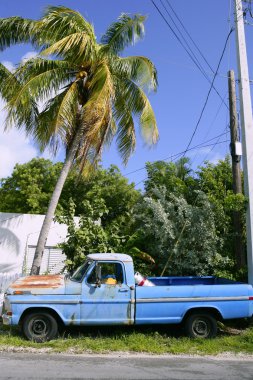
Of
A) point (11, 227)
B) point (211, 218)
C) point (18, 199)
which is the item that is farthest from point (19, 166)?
point (211, 218)

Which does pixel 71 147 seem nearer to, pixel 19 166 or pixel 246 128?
pixel 246 128

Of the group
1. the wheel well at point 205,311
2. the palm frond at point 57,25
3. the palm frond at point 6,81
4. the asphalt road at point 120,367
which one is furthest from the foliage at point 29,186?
the asphalt road at point 120,367

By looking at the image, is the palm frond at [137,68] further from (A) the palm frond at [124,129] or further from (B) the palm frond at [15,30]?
(B) the palm frond at [15,30]

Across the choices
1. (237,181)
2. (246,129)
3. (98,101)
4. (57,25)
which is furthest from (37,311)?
(57,25)

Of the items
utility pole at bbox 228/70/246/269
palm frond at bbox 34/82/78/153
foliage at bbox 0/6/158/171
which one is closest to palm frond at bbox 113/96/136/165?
foliage at bbox 0/6/158/171

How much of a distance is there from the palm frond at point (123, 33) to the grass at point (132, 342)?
7.90m

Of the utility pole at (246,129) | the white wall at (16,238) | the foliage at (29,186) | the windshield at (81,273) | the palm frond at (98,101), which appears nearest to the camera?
the windshield at (81,273)

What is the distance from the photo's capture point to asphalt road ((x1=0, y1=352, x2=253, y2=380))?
6.43 metres

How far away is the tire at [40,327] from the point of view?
8352 mm

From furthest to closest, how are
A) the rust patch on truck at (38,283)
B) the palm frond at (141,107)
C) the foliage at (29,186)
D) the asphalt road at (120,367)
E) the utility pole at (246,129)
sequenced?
the foliage at (29,186), the palm frond at (141,107), the utility pole at (246,129), the rust patch on truck at (38,283), the asphalt road at (120,367)

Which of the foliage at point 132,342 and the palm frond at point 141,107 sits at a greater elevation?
the palm frond at point 141,107

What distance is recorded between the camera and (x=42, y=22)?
1141cm

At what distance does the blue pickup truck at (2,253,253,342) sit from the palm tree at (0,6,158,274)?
252 cm

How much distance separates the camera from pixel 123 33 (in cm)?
1198
